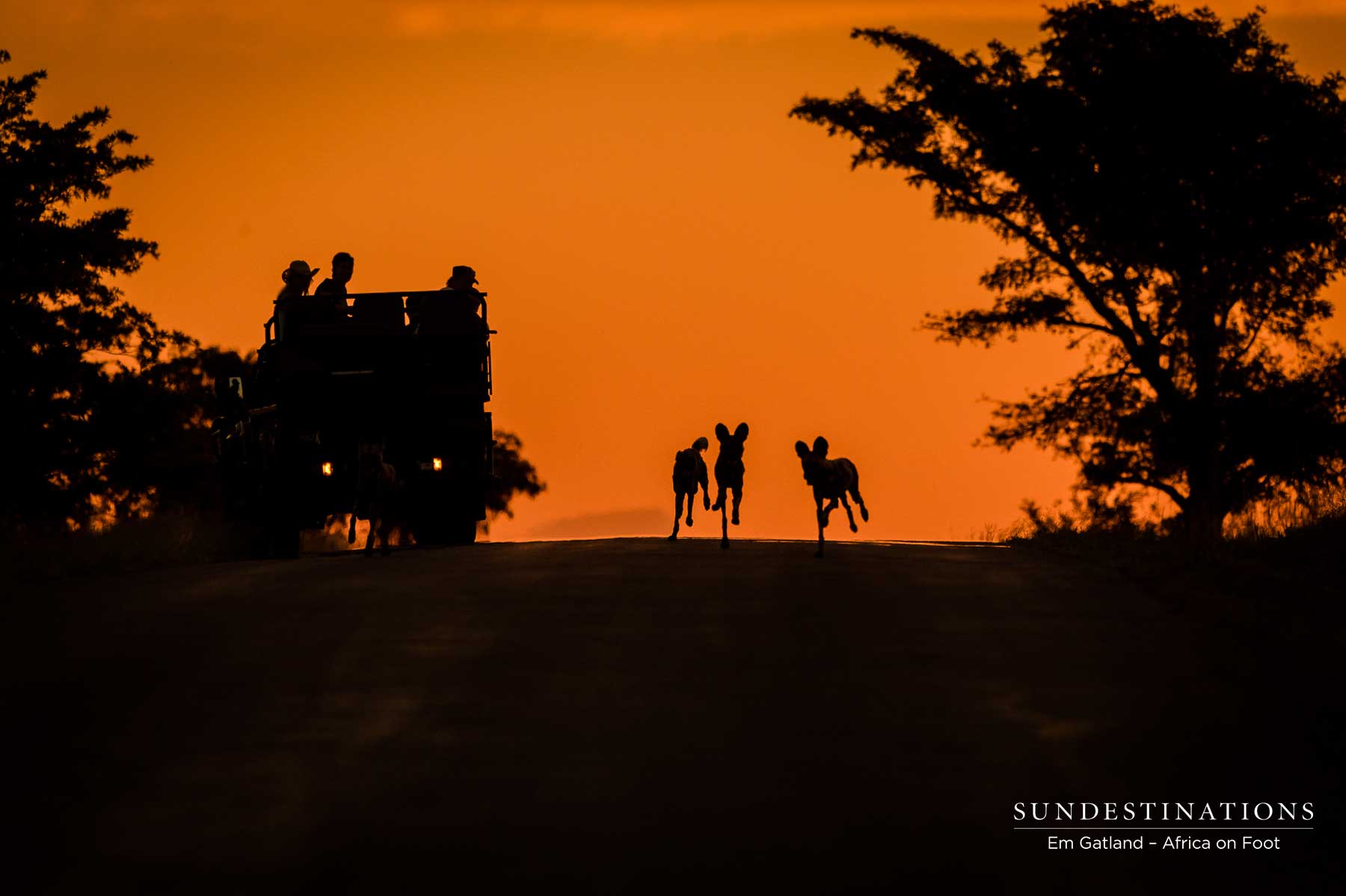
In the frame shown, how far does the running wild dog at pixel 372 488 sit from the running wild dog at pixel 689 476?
10.6 ft

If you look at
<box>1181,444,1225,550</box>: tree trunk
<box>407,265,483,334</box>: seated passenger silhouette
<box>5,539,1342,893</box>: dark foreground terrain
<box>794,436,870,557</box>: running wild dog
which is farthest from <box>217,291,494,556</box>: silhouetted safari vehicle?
<box>1181,444,1225,550</box>: tree trunk

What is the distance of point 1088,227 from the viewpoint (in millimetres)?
38969

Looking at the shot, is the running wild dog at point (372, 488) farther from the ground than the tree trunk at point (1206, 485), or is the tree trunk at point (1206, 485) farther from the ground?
the tree trunk at point (1206, 485)

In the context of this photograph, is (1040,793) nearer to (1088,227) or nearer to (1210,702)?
(1210,702)

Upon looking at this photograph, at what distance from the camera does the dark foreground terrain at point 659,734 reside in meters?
9.30

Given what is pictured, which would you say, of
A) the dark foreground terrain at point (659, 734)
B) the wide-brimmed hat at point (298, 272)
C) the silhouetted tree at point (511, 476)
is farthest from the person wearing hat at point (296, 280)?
the silhouetted tree at point (511, 476)

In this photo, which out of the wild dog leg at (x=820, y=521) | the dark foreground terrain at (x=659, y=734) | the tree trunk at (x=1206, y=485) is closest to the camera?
the dark foreground terrain at (x=659, y=734)

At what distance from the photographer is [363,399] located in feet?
84.3

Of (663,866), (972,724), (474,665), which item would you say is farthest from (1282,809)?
(474,665)

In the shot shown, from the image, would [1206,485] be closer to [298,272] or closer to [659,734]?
[298,272]

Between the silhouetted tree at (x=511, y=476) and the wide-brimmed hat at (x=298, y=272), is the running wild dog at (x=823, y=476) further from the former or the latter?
the silhouetted tree at (x=511, y=476)

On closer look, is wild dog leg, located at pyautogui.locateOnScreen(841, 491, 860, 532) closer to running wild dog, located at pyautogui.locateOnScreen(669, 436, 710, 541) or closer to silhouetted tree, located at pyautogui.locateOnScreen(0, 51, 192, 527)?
running wild dog, located at pyautogui.locateOnScreen(669, 436, 710, 541)

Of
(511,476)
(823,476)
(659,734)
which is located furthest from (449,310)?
(511,476)

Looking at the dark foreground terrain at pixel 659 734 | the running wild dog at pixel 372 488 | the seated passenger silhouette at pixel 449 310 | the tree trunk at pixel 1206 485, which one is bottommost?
the dark foreground terrain at pixel 659 734
